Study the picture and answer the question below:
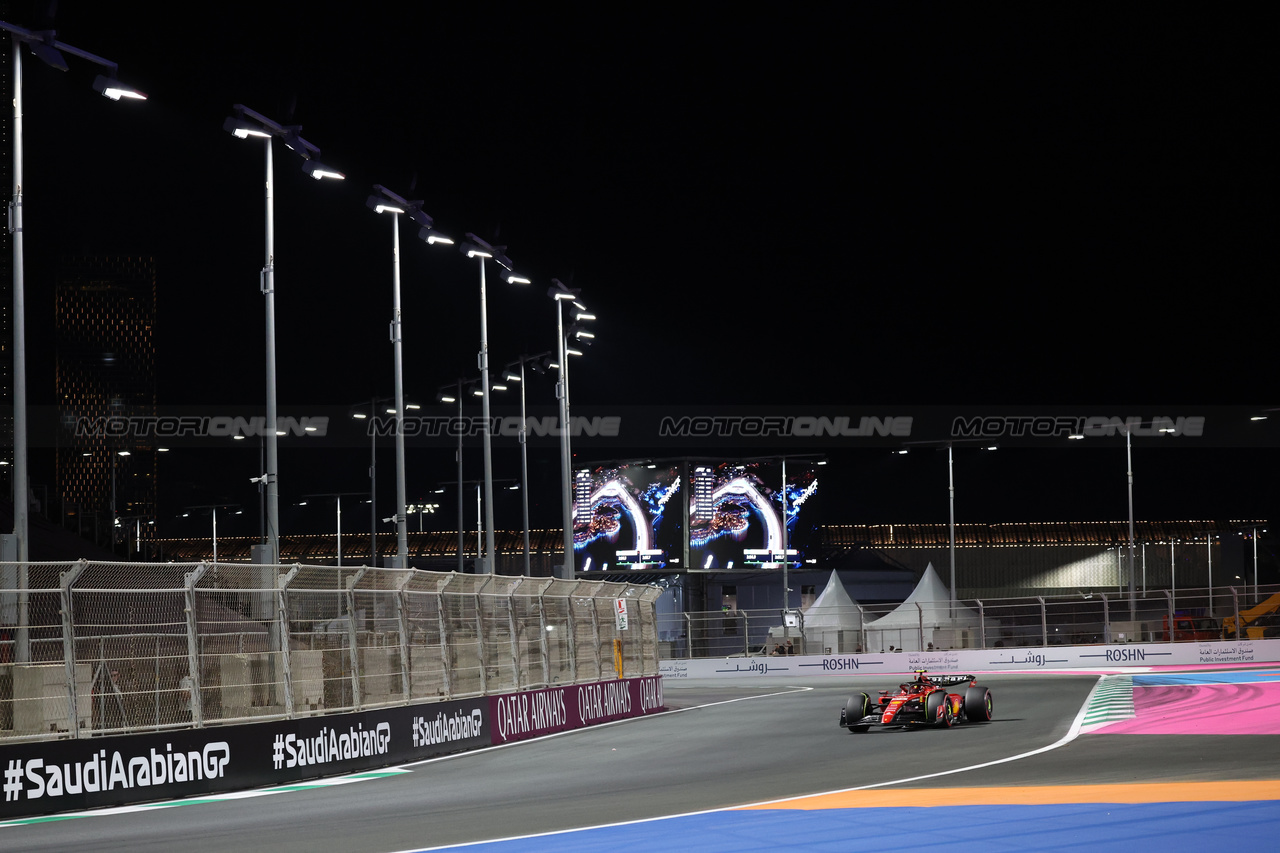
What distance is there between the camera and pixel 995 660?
4522 centimetres

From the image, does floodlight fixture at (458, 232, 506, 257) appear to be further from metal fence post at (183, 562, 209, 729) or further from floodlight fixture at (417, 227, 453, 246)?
metal fence post at (183, 562, 209, 729)

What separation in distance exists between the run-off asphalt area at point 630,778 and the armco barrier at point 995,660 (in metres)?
20.5

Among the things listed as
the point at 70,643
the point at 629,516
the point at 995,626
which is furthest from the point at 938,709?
the point at 629,516

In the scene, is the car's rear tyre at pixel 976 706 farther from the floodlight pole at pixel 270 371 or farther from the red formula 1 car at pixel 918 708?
the floodlight pole at pixel 270 371

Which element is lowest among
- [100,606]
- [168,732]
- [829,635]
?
[829,635]

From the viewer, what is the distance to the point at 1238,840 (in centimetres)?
927

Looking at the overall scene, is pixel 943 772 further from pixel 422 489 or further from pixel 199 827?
pixel 422 489

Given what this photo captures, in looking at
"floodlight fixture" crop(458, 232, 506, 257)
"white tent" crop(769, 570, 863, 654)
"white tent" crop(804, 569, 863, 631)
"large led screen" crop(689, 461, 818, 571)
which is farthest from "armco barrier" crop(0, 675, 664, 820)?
"large led screen" crop(689, 461, 818, 571)

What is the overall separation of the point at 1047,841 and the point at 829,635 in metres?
45.9

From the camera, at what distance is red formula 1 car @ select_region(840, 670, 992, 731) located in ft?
67.3

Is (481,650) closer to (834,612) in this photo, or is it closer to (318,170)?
(318,170)

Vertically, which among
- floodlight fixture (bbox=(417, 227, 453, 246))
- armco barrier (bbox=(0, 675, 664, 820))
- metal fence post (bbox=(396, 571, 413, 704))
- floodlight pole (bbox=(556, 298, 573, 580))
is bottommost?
armco barrier (bbox=(0, 675, 664, 820))

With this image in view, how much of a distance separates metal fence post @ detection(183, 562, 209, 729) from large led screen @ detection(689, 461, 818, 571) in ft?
192

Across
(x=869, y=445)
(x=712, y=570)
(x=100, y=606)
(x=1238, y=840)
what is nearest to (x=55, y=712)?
(x=100, y=606)
